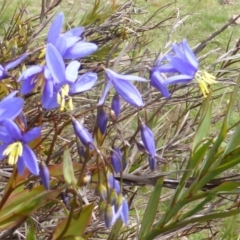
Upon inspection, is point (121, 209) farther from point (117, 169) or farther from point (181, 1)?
point (181, 1)

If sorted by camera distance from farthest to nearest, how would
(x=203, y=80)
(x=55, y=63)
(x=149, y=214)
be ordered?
(x=149, y=214) < (x=203, y=80) < (x=55, y=63)

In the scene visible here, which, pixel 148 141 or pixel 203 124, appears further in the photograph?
pixel 203 124

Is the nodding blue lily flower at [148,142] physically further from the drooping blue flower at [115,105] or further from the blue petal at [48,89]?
the blue petal at [48,89]

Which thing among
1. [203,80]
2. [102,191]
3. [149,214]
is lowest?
[149,214]

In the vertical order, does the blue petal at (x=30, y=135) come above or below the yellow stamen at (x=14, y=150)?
above

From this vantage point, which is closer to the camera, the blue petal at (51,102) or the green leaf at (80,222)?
the blue petal at (51,102)

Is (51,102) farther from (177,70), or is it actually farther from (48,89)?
(177,70)

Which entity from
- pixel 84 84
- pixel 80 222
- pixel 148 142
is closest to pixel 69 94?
pixel 84 84

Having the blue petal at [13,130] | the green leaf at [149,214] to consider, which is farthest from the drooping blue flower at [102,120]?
the green leaf at [149,214]
